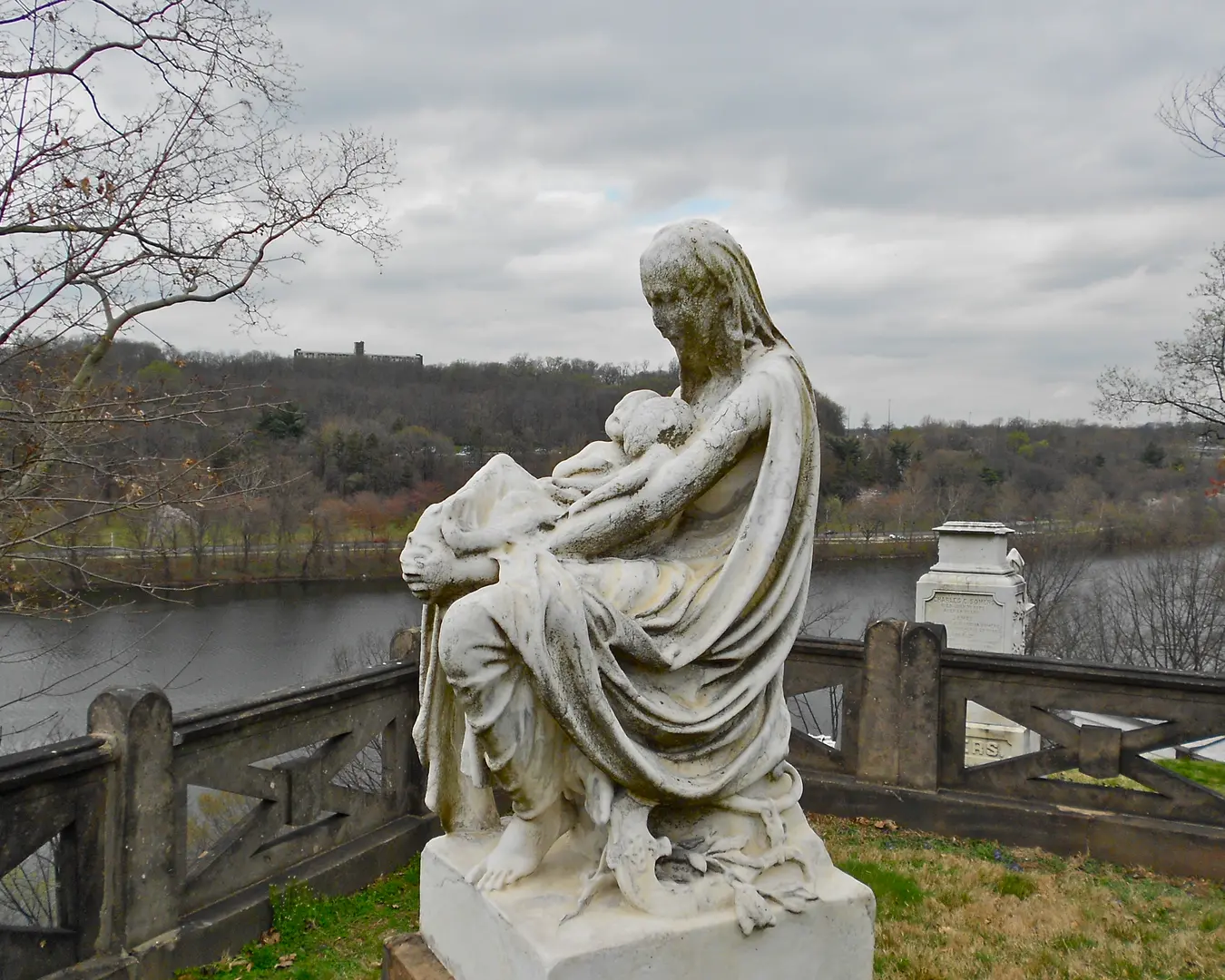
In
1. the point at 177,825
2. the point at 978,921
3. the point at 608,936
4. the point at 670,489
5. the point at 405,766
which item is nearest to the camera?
the point at 608,936

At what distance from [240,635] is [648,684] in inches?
990

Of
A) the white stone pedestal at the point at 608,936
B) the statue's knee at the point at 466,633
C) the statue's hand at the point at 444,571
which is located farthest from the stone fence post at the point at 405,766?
the statue's knee at the point at 466,633

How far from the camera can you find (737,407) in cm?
281

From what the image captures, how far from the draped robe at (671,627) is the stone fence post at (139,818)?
1981mm

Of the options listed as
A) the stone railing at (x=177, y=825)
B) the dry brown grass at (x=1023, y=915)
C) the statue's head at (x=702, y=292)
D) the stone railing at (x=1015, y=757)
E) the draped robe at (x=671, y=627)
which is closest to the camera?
the draped robe at (x=671, y=627)

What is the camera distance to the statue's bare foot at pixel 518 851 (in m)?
2.52

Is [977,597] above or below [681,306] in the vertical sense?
below

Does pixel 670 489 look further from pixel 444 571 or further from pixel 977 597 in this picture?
pixel 977 597

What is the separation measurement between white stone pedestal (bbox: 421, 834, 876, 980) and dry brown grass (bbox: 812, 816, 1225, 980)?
5.20 feet

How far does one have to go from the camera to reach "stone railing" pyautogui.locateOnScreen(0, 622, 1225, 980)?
3.96 metres

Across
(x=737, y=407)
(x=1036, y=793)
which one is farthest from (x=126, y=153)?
(x=1036, y=793)

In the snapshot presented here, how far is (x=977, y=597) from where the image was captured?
11.1 meters

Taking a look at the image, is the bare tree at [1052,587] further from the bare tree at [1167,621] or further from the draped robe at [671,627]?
the draped robe at [671,627]

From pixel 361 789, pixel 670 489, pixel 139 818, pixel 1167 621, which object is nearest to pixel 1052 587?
pixel 1167 621
